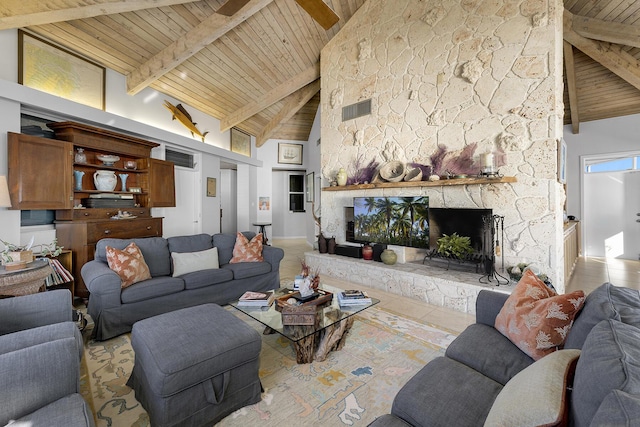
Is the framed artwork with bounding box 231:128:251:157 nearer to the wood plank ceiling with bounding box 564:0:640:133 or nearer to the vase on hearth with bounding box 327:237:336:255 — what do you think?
the vase on hearth with bounding box 327:237:336:255

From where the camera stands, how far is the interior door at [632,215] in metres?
5.57

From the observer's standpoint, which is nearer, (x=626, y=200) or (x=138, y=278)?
(x=138, y=278)

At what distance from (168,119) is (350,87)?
340 cm

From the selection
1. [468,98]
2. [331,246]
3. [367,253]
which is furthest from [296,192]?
[468,98]

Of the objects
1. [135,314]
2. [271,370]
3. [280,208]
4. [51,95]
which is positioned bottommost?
[271,370]

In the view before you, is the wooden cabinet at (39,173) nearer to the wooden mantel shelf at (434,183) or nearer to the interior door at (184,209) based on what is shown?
the interior door at (184,209)

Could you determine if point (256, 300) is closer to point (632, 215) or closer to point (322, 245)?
point (322, 245)

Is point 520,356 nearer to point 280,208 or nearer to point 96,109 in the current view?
point 96,109

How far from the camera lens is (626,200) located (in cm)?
569

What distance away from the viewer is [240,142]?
23.9 ft

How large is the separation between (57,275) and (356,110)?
461 centimetres

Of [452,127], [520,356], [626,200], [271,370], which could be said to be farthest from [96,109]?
[626,200]

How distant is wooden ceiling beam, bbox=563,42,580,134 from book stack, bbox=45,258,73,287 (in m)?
7.60

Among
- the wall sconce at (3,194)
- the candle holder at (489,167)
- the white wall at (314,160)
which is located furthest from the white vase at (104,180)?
the candle holder at (489,167)
